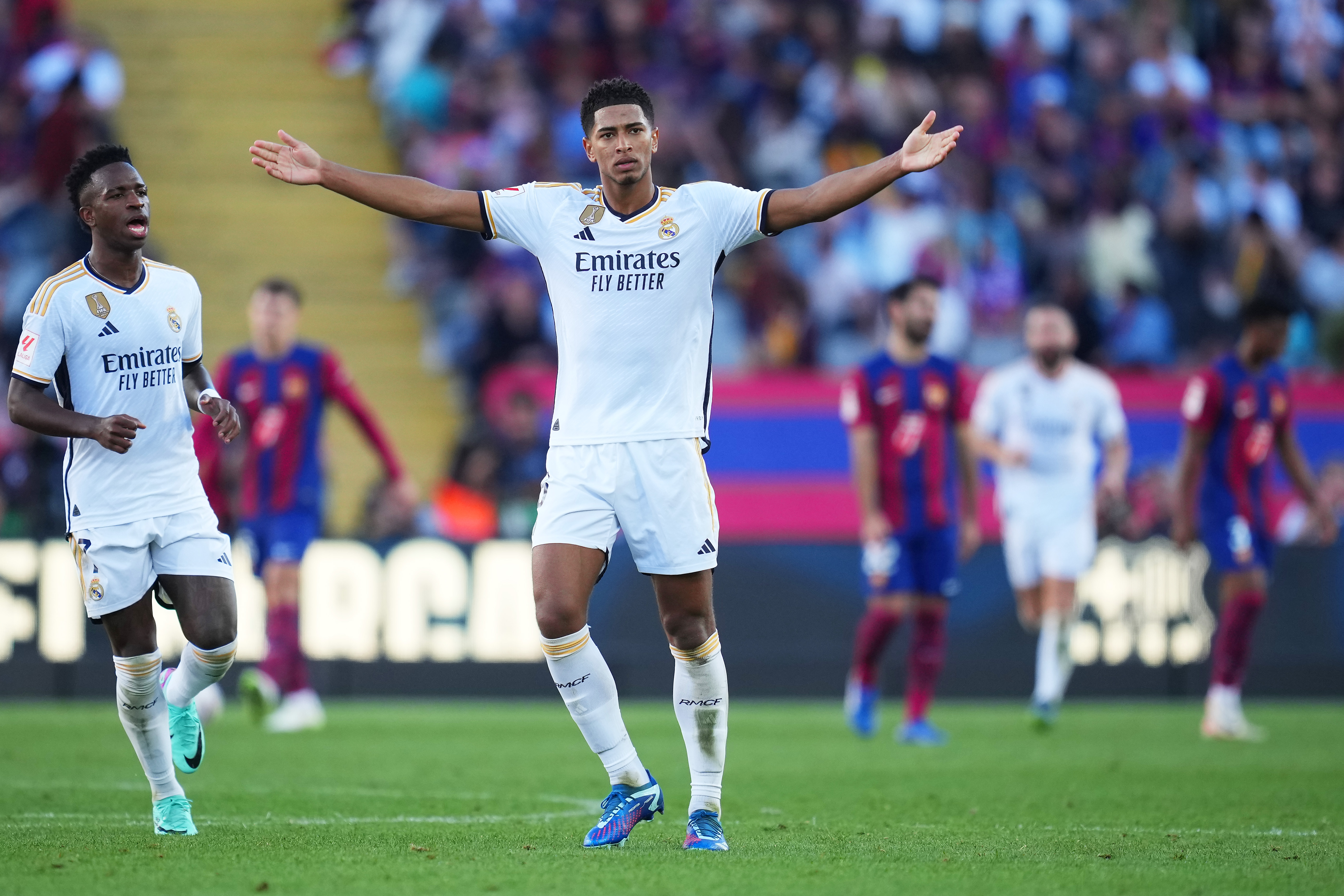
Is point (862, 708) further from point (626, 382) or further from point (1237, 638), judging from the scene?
point (626, 382)

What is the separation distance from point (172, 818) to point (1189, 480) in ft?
23.1

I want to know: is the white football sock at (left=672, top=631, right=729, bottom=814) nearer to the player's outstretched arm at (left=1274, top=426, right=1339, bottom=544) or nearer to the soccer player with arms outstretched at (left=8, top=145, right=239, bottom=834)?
the soccer player with arms outstretched at (left=8, top=145, right=239, bottom=834)

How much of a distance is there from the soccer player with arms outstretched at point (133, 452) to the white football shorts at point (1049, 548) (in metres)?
6.76

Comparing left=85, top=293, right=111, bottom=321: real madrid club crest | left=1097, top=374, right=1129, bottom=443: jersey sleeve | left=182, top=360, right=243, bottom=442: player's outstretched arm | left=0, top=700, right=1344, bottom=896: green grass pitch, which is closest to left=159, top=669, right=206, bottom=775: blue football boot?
left=0, top=700, right=1344, bottom=896: green grass pitch

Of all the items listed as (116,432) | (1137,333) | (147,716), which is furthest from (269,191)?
(116,432)

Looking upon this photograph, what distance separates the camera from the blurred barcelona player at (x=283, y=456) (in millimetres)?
11508

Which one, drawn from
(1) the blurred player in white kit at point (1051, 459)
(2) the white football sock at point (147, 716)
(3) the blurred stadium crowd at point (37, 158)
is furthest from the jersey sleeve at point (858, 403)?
(3) the blurred stadium crowd at point (37, 158)

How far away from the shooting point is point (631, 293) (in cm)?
609

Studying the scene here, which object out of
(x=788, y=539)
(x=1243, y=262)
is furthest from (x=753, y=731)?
(x=1243, y=262)

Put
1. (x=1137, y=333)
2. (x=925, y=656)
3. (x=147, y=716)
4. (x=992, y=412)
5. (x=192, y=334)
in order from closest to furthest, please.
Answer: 1. (x=147, y=716)
2. (x=192, y=334)
3. (x=925, y=656)
4. (x=992, y=412)
5. (x=1137, y=333)

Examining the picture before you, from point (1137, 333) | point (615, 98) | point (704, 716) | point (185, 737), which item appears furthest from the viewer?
point (1137, 333)

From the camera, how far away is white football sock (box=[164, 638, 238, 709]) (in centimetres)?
664

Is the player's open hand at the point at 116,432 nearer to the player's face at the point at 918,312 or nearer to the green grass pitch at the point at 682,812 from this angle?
the green grass pitch at the point at 682,812

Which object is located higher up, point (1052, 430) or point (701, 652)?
point (1052, 430)
